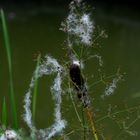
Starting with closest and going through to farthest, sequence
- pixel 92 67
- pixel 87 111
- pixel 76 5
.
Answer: pixel 87 111 < pixel 76 5 < pixel 92 67

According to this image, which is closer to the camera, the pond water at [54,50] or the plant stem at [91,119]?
the plant stem at [91,119]

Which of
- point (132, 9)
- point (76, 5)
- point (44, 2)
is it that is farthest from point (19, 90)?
point (44, 2)

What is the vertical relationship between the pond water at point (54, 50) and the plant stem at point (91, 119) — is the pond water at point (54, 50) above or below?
above

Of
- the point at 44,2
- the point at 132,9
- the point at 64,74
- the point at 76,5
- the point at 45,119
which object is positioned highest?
the point at 44,2

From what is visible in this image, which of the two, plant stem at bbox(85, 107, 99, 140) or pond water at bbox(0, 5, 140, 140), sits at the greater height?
pond water at bbox(0, 5, 140, 140)

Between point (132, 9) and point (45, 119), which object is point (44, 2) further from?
point (45, 119)

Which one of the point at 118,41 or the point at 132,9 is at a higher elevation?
the point at 132,9

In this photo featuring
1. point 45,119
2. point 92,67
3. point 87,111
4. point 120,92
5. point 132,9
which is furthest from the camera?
point 132,9

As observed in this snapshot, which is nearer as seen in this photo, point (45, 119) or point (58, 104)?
point (58, 104)

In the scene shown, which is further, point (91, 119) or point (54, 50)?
point (54, 50)

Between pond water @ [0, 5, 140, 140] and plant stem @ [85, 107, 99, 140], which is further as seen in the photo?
pond water @ [0, 5, 140, 140]

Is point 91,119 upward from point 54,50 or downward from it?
downward
